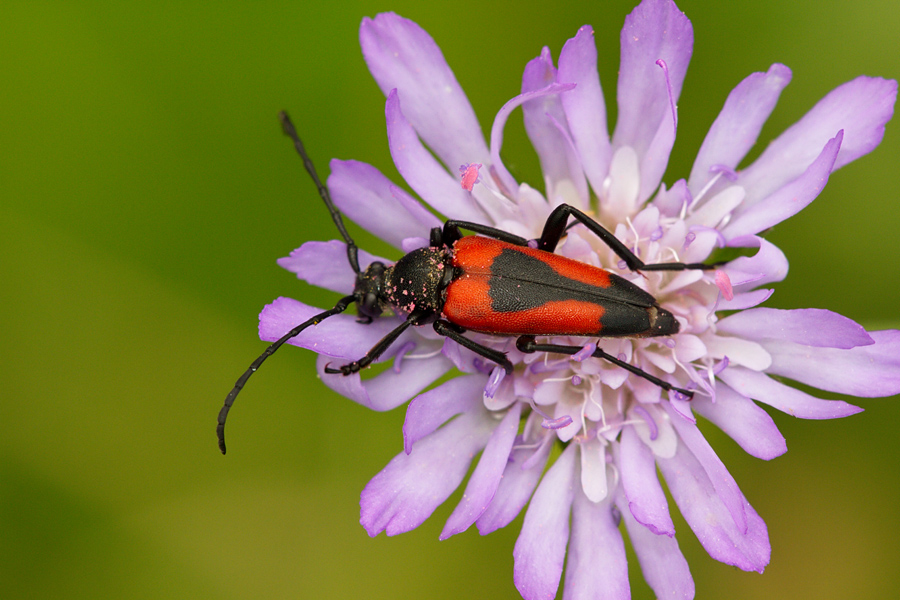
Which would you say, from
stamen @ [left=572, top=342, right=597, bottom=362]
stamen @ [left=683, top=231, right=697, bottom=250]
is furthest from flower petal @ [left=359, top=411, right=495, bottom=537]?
stamen @ [left=683, top=231, right=697, bottom=250]

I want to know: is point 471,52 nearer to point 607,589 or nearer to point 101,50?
point 101,50

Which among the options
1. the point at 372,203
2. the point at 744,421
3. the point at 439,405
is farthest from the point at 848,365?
the point at 372,203

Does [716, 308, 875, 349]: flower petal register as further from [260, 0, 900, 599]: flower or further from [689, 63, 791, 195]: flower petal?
[689, 63, 791, 195]: flower petal

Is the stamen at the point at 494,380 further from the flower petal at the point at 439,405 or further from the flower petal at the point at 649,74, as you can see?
the flower petal at the point at 649,74

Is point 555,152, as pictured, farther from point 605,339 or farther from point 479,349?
point 479,349

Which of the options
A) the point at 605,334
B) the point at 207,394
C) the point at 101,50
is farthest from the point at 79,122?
the point at 605,334

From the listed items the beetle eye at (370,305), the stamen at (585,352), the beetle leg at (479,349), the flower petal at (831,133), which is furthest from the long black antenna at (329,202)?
the flower petal at (831,133)
